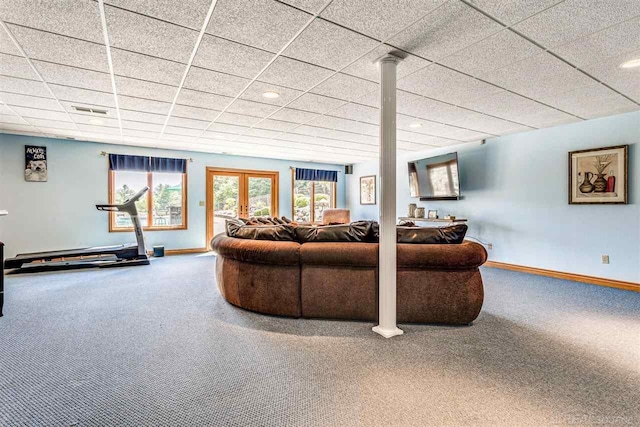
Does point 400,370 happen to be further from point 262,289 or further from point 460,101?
point 460,101

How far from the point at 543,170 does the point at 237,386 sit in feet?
17.2

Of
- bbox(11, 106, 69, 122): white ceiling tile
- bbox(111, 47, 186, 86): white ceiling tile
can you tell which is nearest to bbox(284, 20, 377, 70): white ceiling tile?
bbox(111, 47, 186, 86): white ceiling tile

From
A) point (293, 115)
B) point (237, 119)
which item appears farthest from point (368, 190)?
point (237, 119)

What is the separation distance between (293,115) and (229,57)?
166 centimetres

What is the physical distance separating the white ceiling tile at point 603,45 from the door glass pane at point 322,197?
646cm

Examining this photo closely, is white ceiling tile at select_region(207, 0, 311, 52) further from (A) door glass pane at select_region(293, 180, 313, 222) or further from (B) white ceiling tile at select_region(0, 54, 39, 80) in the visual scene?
(A) door glass pane at select_region(293, 180, 313, 222)

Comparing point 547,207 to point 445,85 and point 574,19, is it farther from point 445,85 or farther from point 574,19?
point 574,19

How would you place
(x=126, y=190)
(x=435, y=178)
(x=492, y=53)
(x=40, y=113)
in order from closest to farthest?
1. (x=492, y=53)
2. (x=40, y=113)
3. (x=435, y=178)
4. (x=126, y=190)

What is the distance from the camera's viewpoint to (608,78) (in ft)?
9.64

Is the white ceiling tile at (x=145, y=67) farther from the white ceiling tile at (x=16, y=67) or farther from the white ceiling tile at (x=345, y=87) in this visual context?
the white ceiling tile at (x=345, y=87)

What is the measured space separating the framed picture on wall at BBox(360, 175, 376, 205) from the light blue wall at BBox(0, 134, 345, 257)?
4.64m

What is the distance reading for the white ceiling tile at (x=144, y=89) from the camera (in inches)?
120

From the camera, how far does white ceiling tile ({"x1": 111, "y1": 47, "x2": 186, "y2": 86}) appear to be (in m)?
2.53

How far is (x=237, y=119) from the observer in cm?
436
